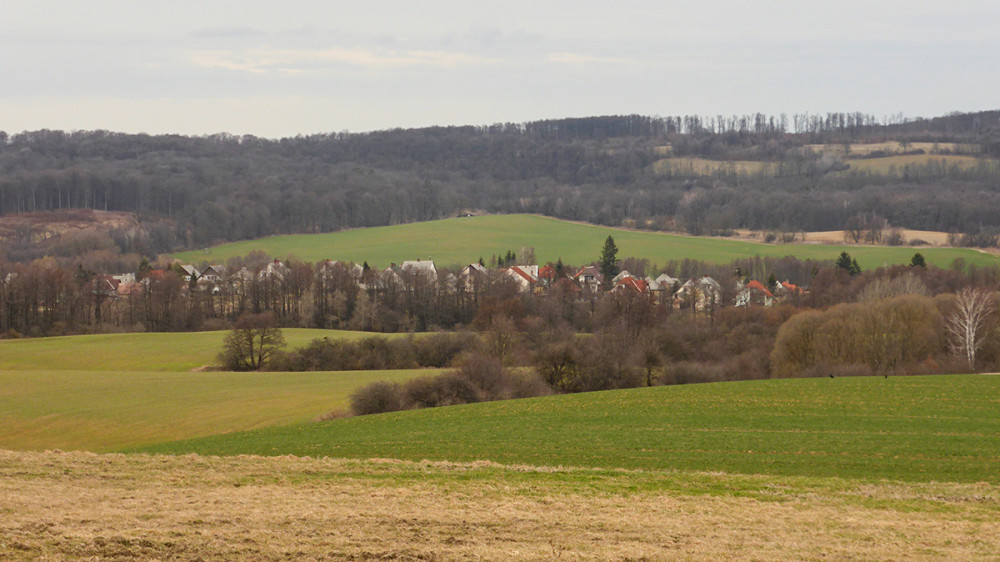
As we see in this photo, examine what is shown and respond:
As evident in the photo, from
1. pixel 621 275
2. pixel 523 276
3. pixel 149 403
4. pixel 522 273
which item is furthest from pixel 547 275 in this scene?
pixel 149 403

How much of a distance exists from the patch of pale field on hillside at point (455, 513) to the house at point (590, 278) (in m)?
62.7

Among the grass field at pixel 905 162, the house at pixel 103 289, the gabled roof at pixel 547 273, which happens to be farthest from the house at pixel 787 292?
the grass field at pixel 905 162

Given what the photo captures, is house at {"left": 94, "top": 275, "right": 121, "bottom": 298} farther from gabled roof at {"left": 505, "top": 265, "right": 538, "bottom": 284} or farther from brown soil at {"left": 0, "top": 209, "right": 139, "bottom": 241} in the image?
brown soil at {"left": 0, "top": 209, "right": 139, "bottom": 241}

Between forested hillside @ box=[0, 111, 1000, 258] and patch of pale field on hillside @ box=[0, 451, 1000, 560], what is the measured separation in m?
110

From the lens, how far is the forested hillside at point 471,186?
134m

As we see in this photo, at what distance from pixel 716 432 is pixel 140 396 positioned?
1126 inches

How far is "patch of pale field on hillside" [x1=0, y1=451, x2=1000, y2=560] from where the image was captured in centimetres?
1171

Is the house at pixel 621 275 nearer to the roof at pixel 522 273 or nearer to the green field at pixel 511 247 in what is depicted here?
the roof at pixel 522 273

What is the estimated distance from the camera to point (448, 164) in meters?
197

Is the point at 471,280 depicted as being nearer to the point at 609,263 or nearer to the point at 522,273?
the point at 522,273

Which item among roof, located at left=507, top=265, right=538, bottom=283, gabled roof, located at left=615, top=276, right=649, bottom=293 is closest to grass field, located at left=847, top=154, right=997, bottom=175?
roof, located at left=507, top=265, right=538, bottom=283

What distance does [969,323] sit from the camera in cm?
5009

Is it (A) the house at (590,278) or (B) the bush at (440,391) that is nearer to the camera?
(B) the bush at (440,391)

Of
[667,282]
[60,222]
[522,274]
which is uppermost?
[60,222]
